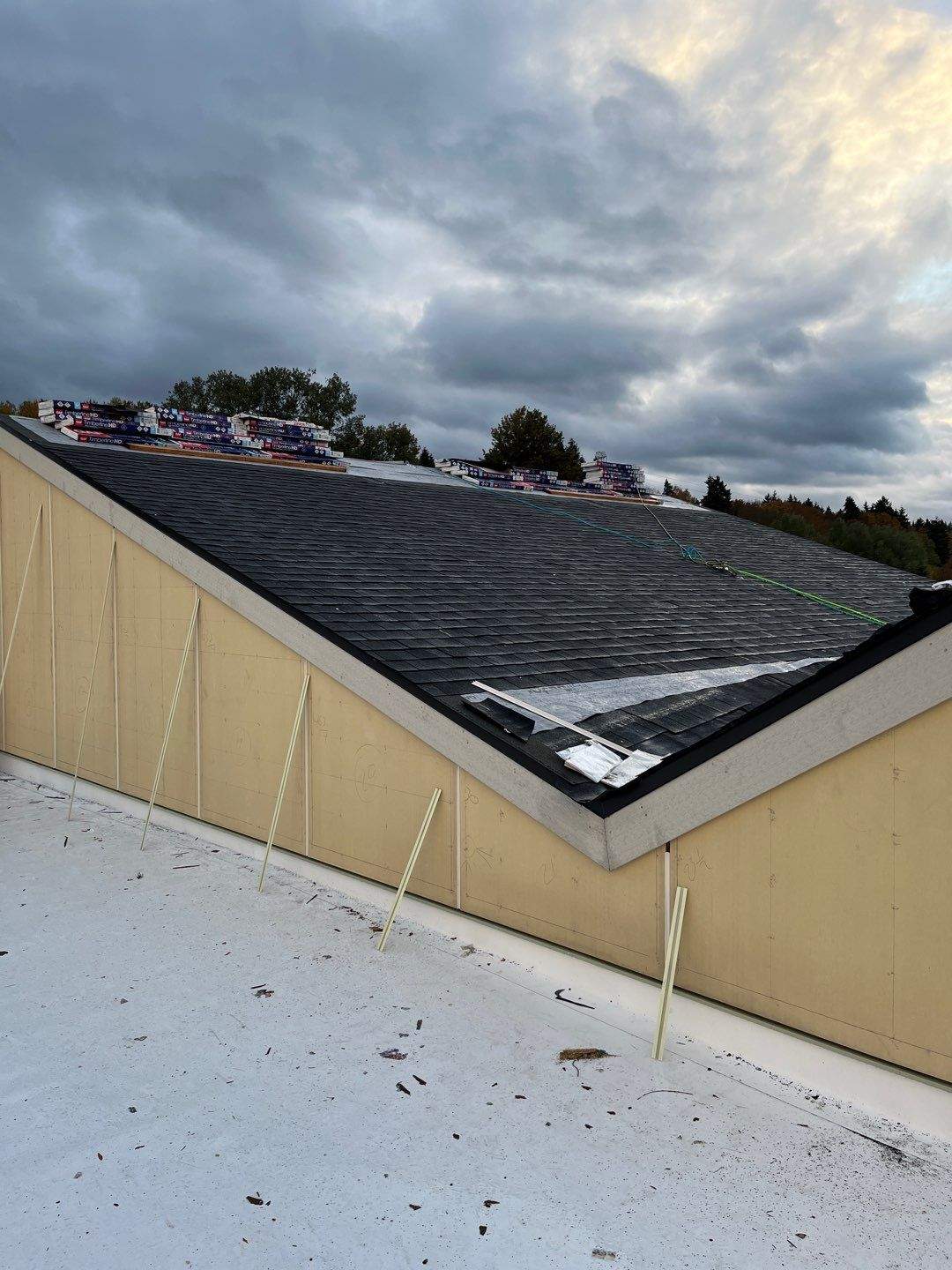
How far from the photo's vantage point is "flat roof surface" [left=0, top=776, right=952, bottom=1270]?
347 cm

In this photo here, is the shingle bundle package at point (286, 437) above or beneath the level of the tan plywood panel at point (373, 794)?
above

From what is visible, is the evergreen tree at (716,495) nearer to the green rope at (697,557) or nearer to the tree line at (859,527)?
the tree line at (859,527)

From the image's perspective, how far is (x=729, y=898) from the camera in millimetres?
4793

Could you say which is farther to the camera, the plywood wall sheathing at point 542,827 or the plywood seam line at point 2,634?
the plywood seam line at point 2,634

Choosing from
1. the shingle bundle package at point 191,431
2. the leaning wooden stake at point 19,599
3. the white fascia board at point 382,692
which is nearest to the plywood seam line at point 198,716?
the white fascia board at point 382,692

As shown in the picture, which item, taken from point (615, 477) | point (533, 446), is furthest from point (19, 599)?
point (533, 446)

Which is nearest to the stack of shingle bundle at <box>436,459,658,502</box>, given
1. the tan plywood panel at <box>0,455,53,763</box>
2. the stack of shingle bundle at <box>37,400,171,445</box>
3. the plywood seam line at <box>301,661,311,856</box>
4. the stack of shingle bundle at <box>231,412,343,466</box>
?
the stack of shingle bundle at <box>231,412,343,466</box>

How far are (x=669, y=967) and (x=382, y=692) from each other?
2965mm

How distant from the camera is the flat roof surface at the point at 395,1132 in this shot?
137 inches

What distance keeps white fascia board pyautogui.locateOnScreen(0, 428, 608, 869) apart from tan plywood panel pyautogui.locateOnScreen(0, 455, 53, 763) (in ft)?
5.50

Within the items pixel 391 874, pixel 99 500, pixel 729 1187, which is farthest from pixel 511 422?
pixel 729 1187

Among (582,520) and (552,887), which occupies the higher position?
(582,520)

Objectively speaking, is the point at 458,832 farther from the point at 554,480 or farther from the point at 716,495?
the point at 716,495

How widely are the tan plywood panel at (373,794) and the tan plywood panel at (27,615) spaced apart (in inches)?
235
